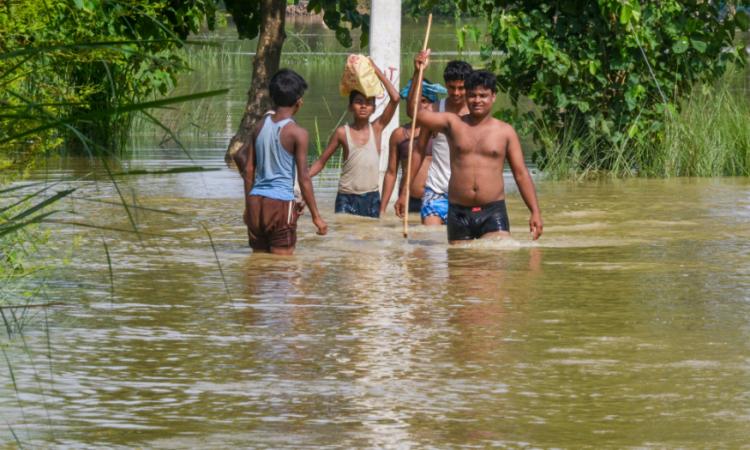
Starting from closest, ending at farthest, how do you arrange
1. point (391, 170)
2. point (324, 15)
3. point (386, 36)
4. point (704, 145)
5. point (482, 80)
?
point (482, 80), point (391, 170), point (386, 36), point (704, 145), point (324, 15)

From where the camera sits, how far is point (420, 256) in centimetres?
1029

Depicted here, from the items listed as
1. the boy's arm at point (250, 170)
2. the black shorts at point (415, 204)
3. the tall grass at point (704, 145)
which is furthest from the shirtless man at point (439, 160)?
the tall grass at point (704, 145)

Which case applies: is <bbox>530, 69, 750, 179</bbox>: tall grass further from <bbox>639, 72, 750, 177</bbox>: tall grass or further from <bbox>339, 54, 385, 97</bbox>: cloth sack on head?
<bbox>339, 54, 385, 97</bbox>: cloth sack on head

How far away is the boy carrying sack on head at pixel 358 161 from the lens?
39.8 ft

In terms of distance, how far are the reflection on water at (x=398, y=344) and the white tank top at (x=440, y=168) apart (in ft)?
1.19

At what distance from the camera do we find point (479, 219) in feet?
34.3

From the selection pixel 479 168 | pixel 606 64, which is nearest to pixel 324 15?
pixel 606 64

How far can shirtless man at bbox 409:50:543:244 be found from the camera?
10352 millimetres

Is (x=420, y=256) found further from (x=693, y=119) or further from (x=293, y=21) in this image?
(x=293, y=21)

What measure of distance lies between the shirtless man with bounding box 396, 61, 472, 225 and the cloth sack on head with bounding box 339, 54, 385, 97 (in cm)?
32

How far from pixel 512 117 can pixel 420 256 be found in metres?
5.83

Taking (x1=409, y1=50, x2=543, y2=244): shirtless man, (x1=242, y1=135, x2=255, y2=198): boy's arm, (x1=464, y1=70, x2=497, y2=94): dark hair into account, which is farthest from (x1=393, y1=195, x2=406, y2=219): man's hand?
(x1=242, y1=135, x2=255, y2=198): boy's arm

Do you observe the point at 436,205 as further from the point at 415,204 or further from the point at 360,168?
the point at 415,204

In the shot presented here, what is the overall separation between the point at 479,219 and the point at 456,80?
1.37 metres
